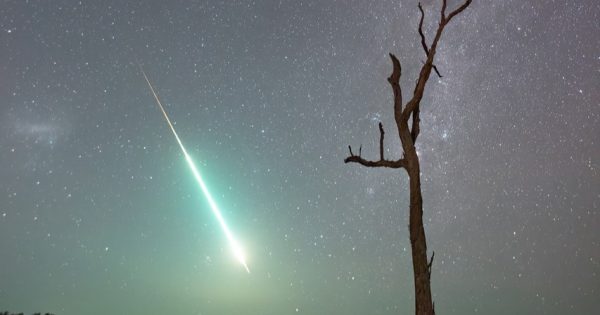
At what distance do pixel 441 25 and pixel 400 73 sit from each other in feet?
3.19

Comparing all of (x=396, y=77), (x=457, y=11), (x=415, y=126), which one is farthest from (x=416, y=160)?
(x=457, y=11)

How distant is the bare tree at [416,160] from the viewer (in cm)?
654

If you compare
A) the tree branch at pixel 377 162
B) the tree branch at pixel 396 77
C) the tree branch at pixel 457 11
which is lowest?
the tree branch at pixel 377 162

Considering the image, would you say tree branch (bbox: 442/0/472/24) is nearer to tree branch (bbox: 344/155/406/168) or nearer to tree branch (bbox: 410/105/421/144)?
tree branch (bbox: 410/105/421/144)

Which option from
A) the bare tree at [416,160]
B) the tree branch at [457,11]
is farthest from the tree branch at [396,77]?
the tree branch at [457,11]

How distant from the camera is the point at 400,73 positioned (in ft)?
24.8

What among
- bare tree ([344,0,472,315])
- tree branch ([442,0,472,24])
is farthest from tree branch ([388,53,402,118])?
tree branch ([442,0,472,24])

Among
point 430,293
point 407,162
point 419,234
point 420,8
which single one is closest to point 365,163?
point 407,162

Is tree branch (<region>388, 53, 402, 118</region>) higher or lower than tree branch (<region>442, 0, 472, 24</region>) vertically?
lower

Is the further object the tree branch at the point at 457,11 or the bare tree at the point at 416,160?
the tree branch at the point at 457,11

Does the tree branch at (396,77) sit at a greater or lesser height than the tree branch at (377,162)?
greater

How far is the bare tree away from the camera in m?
6.54

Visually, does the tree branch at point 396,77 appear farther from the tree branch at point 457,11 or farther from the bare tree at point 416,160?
the tree branch at point 457,11

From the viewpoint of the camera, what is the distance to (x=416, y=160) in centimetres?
713
